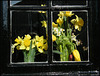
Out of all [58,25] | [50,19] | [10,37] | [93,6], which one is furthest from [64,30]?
[10,37]

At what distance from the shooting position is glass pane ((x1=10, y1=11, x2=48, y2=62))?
2.52 metres

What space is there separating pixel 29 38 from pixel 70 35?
20.8 inches

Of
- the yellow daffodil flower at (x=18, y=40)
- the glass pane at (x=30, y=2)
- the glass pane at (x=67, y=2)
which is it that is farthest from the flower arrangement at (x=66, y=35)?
the yellow daffodil flower at (x=18, y=40)

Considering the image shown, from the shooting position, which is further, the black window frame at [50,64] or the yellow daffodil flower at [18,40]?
the yellow daffodil flower at [18,40]

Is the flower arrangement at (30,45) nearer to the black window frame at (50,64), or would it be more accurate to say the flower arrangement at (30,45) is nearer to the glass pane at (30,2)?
the black window frame at (50,64)

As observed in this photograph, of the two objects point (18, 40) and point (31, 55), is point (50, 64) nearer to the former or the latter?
point (31, 55)

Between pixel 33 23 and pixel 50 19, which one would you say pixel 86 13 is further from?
pixel 33 23

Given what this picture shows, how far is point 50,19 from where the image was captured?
8.09 feet

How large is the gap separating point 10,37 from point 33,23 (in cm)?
38

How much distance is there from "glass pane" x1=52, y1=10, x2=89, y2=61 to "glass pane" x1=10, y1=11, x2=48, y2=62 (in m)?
0.14

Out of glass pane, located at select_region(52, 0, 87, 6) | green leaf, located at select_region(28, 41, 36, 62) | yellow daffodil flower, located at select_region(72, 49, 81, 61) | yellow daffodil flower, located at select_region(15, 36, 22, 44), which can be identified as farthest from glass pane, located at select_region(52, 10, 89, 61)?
yellow daffodil flower, located at select_region(15, 36, 22, 44)

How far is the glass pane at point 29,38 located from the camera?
2.52 metres

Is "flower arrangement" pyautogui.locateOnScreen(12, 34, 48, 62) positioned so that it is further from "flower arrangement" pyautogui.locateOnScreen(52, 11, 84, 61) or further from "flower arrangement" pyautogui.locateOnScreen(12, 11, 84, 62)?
"flower arrangement" pyautogui.locateOnScreen(52, 11, 84, 61)

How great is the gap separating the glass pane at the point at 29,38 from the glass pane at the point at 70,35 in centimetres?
14
